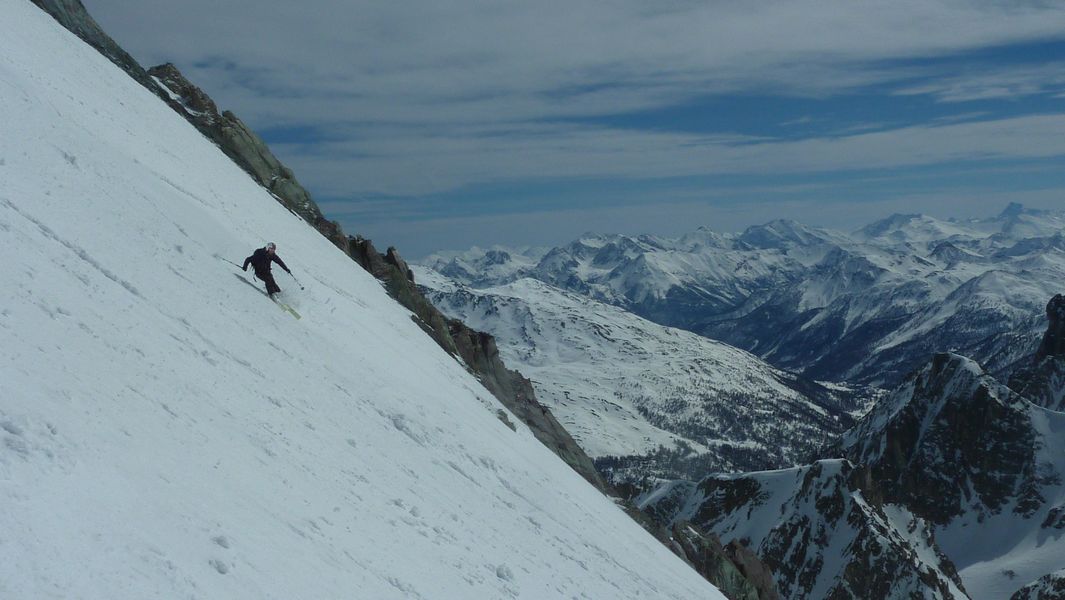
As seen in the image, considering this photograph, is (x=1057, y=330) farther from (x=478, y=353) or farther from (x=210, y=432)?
(x=210, y=432)

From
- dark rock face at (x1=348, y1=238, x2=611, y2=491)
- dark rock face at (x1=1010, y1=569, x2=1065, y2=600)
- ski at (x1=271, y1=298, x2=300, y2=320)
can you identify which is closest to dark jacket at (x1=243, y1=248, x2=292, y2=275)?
ski at (x1=271, y1=298, x2=300, y2=320)

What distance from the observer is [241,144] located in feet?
198

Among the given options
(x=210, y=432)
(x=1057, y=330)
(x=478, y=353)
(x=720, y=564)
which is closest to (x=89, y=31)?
(x=478, y=353)

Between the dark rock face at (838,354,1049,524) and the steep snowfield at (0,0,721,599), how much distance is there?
134719 millimetres

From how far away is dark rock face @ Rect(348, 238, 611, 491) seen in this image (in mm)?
51719

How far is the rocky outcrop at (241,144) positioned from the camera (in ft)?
192

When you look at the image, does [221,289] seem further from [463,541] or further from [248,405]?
[463,541]

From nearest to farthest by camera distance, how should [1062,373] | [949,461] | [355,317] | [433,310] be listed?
[355,317], [433,310], [949,461], [1062,373]

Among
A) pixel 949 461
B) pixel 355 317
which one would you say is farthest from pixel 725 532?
pixel 355 317

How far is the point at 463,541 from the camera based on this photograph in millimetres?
19047

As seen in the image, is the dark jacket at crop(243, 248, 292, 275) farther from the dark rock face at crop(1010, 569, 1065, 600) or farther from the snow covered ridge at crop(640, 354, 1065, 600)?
the dark rock face at crop(1010, 569, 1065, 600)

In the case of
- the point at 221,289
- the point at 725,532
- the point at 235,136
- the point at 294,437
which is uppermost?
the point at 235,136

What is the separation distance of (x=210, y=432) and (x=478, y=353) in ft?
135

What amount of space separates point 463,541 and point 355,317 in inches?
719
